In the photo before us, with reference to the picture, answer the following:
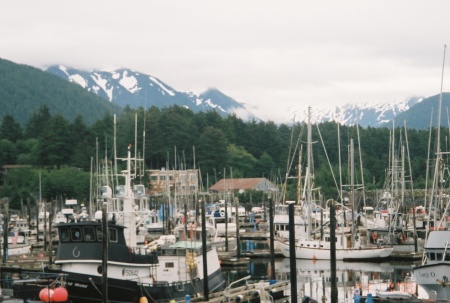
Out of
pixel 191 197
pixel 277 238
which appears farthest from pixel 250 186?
pixel 277 238

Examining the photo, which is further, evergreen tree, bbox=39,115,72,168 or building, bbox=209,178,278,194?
evergreen tree, bbox=39,115,72,168

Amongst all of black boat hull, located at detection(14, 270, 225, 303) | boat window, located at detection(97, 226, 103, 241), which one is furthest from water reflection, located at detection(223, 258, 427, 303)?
boat window, located at detection(97, 226, 103, 241)

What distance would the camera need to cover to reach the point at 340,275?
63.8 meters

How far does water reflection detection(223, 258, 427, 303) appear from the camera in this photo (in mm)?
54188

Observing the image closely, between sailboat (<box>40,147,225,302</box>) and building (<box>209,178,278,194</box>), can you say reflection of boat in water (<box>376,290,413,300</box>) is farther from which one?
building (<box>209,178,278,194</box>)

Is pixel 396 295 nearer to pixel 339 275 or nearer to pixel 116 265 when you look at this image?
pixel 116 265

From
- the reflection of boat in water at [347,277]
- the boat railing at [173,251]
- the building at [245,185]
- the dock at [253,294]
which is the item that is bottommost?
the reflection of boat in water at [347,277]

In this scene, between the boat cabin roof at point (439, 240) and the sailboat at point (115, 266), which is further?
the boat cabin roof at point (439, 240)

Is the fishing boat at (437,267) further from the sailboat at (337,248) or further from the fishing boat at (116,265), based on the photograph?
the sailboat at (337,248)

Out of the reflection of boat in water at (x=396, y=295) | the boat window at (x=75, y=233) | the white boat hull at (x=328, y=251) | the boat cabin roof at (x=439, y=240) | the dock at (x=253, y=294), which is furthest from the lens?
the white boat hull at (x=328, y=251)

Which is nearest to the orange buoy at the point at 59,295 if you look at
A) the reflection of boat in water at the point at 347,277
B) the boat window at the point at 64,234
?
the boat window at the point at 64,234

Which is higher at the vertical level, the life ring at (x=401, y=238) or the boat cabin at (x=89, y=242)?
the boat cabin at (x=89, y=242)

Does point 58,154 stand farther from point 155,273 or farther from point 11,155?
point 155,273

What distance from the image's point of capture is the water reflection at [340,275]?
54188 millimetres
